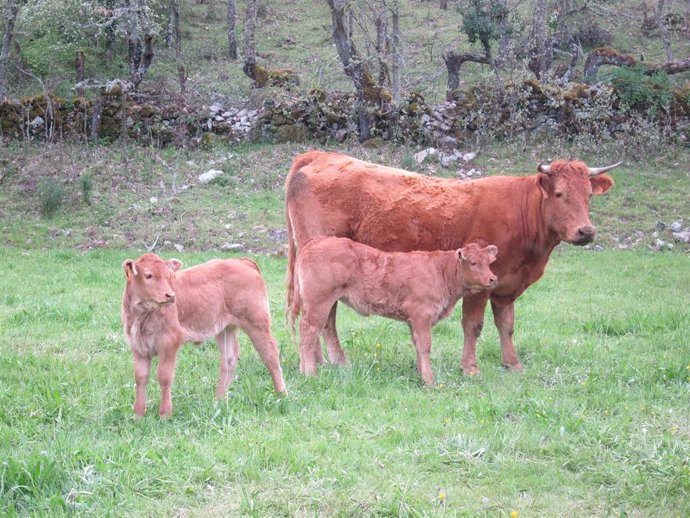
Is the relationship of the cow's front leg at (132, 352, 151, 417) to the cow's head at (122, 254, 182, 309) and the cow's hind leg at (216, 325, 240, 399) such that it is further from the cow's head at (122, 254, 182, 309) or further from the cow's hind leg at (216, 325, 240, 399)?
the cow's hind leg at (216, 325, 240, 399)

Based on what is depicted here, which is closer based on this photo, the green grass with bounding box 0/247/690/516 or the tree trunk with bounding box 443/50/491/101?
the green grass with bounding box 0/247/690/516

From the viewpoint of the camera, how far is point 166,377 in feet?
23.6

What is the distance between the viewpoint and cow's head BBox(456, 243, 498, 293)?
898 centimetres

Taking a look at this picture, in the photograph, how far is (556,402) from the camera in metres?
7.65

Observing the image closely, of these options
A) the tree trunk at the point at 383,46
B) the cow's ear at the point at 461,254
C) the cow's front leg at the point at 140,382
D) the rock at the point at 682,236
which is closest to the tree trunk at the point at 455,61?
the tree trunk at the point at 383,46

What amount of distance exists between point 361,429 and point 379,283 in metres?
2.32

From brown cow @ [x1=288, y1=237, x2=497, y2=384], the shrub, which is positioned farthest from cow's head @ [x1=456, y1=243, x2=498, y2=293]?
the shrub

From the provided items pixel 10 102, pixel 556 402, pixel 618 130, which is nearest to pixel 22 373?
pixel 556 402

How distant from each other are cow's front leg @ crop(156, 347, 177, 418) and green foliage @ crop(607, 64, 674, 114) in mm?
18020

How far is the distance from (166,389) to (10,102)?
17.6m

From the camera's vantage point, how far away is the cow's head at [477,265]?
8984mm

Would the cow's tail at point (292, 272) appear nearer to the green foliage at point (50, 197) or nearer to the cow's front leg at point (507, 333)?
the cow's front leg at point (507, 333)

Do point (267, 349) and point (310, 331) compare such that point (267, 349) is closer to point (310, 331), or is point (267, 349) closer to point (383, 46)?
point (310, 331)

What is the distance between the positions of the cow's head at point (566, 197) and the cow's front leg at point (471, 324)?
108 cm
